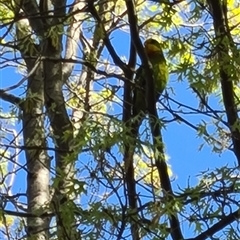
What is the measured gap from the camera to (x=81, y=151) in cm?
168

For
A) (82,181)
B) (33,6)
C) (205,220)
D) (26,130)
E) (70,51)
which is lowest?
(205,220)

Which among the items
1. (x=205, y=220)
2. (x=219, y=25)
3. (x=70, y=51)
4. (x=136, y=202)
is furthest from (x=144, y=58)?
(x=70, y=51)

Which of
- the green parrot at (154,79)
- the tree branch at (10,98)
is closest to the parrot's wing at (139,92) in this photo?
the green parrot at (154,79)

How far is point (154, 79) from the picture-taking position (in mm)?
2367

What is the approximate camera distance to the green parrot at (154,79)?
7.05 feet

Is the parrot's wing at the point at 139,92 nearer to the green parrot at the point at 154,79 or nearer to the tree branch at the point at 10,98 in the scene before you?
the green parrot at the point at 154,79

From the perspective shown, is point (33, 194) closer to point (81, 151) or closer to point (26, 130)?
point (26, 130)

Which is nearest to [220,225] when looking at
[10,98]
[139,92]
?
[139,92]

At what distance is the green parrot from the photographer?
7.05 feet

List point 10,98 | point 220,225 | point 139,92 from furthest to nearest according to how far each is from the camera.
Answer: point 10,98
point 139,92
point 220,225

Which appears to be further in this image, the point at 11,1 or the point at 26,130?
the point at 26,130


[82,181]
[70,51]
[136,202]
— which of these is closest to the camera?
[82,181]

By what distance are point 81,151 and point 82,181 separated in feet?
0.22

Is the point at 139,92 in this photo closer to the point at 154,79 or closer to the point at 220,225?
the point at 154,79
